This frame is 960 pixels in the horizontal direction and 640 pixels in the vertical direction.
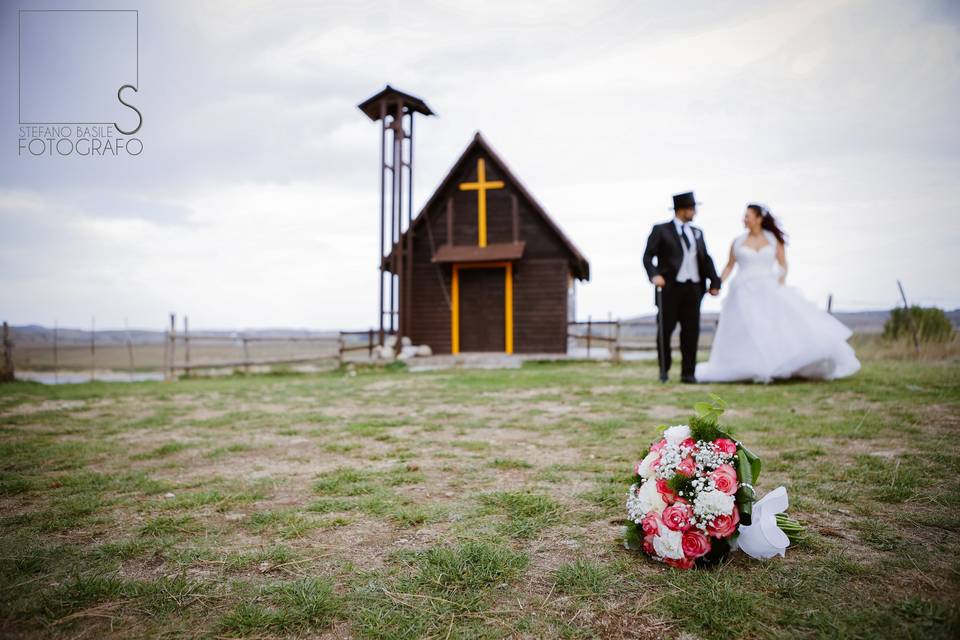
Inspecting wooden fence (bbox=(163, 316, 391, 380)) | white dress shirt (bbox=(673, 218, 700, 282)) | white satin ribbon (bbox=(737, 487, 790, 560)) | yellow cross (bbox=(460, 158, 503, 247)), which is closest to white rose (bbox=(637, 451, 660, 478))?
white satin ribbon (bbox=(737, 487, 790, 560))

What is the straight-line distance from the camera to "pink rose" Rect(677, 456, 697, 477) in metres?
1.97

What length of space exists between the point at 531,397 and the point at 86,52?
773 centimetres

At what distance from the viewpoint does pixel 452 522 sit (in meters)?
2.42

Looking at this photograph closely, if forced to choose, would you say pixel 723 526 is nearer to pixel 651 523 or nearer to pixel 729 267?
pixel 651 523

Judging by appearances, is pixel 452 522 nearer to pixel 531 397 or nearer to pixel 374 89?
pixel 531 397

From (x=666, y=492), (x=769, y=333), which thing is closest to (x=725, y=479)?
(x=666, y=492)

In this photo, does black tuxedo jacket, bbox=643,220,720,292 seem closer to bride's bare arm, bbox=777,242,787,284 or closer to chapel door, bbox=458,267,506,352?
bride's bare arm, bbox=777,242,787,284

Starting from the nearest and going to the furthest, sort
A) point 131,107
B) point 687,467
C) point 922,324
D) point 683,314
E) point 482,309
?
1. point 687,467
2. point 131,107
3. point 683,314
4. point 922,324
5. point 482,309

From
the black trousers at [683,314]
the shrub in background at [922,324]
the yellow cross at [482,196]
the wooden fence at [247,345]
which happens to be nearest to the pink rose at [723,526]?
the black trousers at [683,314]

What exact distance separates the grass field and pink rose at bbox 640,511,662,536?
0.43 ft

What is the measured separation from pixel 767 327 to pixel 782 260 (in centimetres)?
106

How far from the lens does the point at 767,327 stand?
23.3ft

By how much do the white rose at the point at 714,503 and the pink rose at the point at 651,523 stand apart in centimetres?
15

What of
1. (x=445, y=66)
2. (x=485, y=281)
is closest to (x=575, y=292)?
(x=485, y=281)
